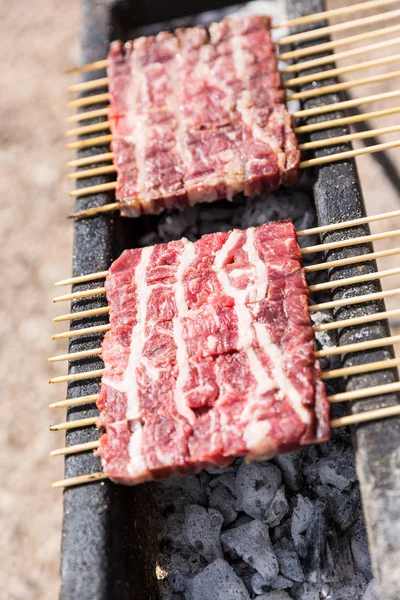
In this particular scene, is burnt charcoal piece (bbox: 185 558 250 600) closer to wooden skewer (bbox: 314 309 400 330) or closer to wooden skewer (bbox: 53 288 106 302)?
wooden skewer (bbox: 314 309 400 330)

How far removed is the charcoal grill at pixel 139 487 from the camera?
9.80ft

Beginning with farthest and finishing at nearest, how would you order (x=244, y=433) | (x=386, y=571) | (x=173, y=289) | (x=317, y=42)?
1. (x=317, y=42)
2. (x=173, y=289)
3. (x=244, y=433)
4. (x=386, y=571)

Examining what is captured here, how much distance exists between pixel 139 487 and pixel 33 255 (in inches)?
131

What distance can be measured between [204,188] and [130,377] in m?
1.38

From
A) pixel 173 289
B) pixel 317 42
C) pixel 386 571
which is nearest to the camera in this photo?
pixel 386 571

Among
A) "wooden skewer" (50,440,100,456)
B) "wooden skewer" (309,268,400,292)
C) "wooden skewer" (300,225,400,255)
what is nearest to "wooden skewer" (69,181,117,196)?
"wooden skewer" (300,225,400,255)

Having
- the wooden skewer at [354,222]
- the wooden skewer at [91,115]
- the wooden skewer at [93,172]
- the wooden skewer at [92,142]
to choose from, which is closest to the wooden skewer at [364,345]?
the wooden skewer at [354,222]

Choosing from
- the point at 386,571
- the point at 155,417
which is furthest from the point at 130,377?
the point at 386,571

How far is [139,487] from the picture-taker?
12.0 feet

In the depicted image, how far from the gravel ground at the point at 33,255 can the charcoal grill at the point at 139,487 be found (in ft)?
5.96

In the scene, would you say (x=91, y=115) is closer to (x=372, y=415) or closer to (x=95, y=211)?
(x=95, y=211)

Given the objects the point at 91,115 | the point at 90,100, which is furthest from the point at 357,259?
the point at 90,100

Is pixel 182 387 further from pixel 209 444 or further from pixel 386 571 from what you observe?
pixel 386 571

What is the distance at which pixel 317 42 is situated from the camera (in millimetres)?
4383
